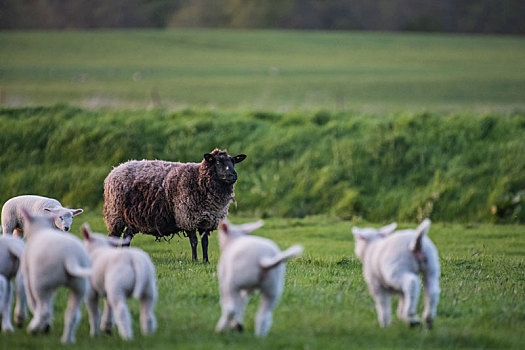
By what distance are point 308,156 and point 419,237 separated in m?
15.9

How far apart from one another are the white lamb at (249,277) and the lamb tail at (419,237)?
1193 mm

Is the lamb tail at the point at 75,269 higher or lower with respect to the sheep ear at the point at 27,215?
lower

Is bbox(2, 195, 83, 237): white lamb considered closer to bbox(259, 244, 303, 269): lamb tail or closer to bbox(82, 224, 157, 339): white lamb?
bbox(82, 224, 157, 339): white lamb

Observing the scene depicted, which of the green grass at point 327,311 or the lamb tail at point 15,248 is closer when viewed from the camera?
the green grass at point 327,311

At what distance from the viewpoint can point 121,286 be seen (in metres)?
6.83

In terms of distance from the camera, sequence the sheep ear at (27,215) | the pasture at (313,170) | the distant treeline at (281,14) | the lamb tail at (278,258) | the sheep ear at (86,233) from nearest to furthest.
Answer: the lamb tail at (278,258), the sheep ear at (27,215), the sheep ear at (86,233), the pasture at (313,170), the distant treeline at (281,14)

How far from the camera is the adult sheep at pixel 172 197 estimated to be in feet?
42.8

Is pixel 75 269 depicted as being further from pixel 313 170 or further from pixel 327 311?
pixel 313 170

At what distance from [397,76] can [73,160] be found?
33.7 metres

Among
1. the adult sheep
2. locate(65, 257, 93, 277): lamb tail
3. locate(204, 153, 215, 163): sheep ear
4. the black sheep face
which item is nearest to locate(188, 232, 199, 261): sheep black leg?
the adult sheep

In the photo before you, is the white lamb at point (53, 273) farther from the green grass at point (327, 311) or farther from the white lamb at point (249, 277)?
the white lamb at point (249, 277)

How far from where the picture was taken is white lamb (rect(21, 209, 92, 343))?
691 centimetres

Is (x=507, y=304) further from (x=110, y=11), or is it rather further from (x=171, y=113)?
(x=110, y=11)

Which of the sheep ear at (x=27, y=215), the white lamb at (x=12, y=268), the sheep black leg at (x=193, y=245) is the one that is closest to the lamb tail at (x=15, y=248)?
the white lamb at (x=12, y=268)
